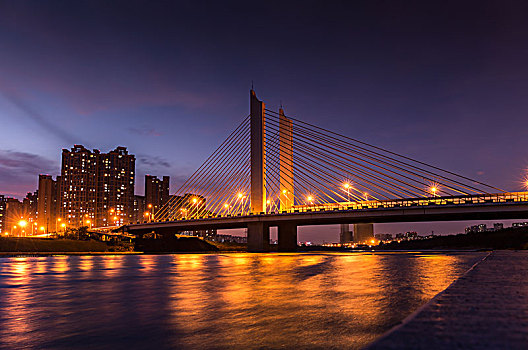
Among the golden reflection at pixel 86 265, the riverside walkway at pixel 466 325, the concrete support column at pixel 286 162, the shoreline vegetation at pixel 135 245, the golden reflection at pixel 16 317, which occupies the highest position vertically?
the concrete support column at pixel 286 162

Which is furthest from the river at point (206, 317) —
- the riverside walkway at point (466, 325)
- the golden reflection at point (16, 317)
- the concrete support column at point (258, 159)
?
the concrete support column at point (258, 159)

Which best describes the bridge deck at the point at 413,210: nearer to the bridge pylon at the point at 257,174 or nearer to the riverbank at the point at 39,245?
the bridge pylon at the point at 257,174

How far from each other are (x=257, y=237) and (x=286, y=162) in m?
14.5

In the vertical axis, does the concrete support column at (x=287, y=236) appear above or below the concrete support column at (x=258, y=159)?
below

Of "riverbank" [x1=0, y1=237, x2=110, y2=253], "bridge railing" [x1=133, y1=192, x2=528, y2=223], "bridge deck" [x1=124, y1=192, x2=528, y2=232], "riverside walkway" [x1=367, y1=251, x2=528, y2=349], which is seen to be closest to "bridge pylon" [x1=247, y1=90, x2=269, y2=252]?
"bridge deck" [x1=124, y1=192, x2=528, y2=232]

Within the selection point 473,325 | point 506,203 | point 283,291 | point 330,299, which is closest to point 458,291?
point 473,325

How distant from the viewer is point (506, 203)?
52594 millimetres

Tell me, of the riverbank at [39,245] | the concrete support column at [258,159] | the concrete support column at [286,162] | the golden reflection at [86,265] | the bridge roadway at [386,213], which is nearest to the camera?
the golden reflection at [86,265]

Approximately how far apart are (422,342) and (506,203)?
193ft

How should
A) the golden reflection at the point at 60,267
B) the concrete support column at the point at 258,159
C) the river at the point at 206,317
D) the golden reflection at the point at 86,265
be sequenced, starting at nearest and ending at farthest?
the river at the point at 206,317 < the golden reflection at the point at 60,267 < the golden reflection at the point at 86,265 < the concrete support column at the point at 258,159

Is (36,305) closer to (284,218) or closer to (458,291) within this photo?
(458,291)

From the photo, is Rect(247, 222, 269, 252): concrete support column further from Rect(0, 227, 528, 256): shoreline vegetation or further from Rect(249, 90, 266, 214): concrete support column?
Rect(0, 227, 528, 256): shoreline vegetation

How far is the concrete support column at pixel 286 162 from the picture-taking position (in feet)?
213

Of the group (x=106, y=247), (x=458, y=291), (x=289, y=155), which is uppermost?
(x=289, y=155)
